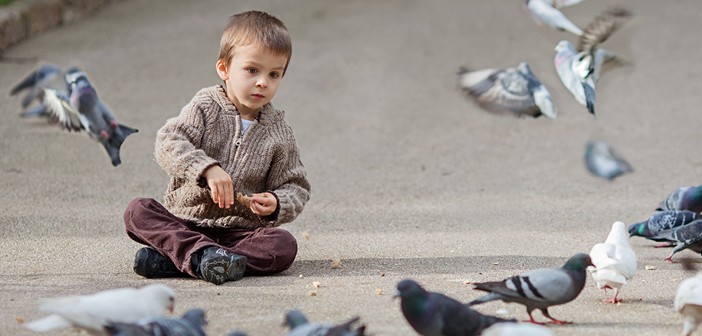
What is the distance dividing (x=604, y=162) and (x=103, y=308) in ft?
12.9

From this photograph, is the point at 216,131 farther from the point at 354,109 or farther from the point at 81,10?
the point at 81,10

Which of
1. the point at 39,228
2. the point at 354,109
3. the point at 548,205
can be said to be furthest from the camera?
the point at 354,109

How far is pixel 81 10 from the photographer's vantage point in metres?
9.38

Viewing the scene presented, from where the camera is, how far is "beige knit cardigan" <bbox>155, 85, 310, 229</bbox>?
427cm

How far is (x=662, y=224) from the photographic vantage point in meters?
4.55

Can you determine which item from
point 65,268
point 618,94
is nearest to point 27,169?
point 65,268

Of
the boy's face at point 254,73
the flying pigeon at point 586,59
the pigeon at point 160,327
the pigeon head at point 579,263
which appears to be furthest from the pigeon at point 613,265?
the pigeon at point 160,327

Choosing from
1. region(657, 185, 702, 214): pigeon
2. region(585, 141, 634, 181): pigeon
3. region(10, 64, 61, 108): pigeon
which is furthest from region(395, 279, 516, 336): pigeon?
region(585, 141, 634, 181): pigeon

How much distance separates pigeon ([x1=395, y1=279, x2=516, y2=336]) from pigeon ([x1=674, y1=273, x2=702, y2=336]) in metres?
0.57

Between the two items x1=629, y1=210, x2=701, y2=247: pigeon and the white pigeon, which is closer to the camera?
x1=629, y1=210, x2=701, y2=247: pigeon

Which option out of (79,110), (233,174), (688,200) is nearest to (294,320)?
(233,174)

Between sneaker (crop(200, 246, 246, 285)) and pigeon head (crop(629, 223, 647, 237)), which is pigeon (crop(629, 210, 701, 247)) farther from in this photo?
sneaker (crop(200, 246, 246, 285))

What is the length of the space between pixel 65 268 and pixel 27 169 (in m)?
1.83

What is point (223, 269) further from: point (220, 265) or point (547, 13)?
point (547, 13)
